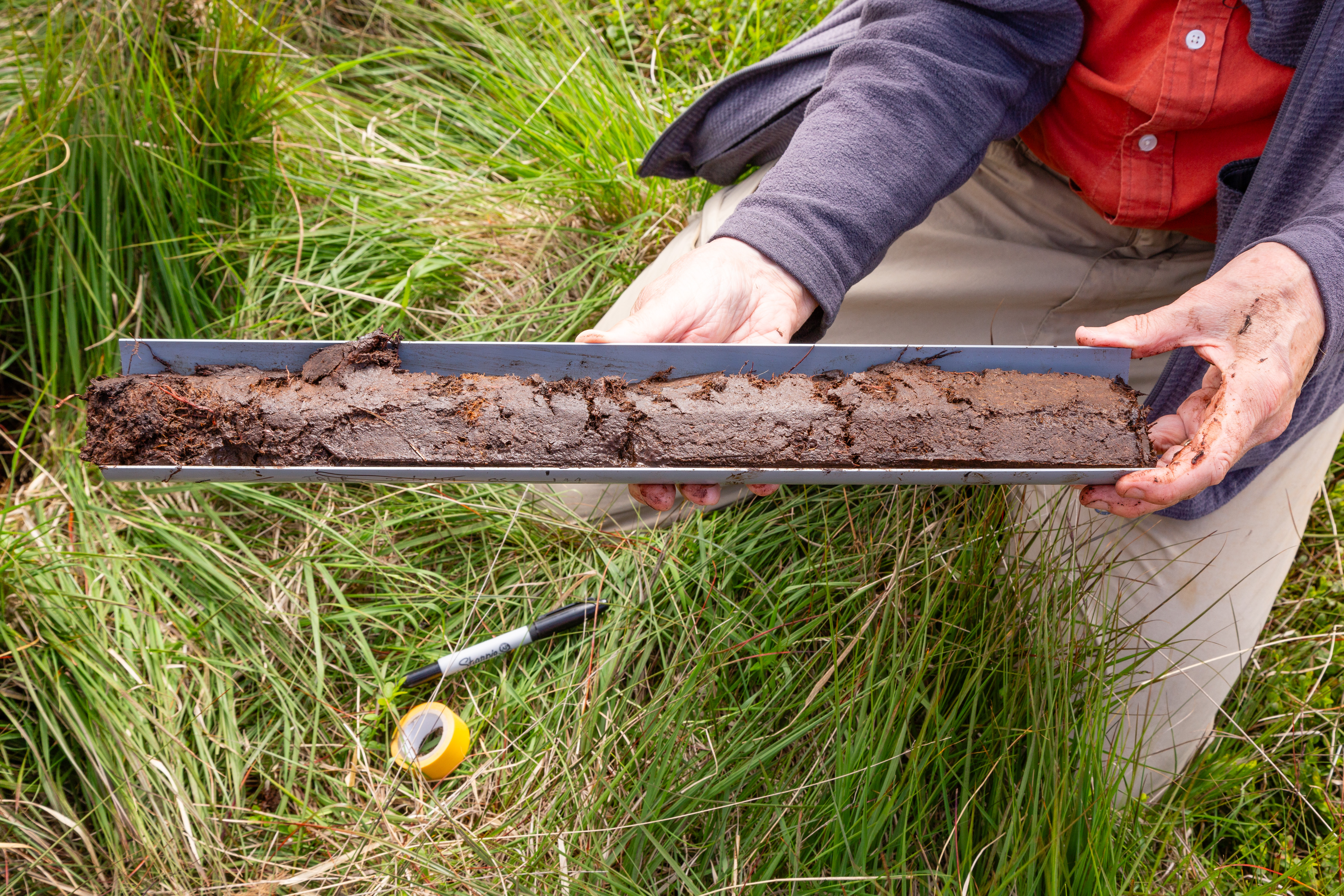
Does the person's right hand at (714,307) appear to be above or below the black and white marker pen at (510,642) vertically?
above

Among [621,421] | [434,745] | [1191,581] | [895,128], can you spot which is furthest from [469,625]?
[1191,581]

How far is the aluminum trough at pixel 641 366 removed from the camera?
3.70 feet

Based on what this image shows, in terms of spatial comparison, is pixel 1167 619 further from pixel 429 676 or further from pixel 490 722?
pixel 429 676

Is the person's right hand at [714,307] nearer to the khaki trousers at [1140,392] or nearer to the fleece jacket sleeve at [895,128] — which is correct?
the fleece jacket sleeve at [895,128]

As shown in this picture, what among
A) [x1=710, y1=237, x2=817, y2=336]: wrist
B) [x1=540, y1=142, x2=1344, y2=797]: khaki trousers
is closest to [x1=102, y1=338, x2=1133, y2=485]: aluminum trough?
[x1=710, y1=237, x2=817, y2=336]: wrist

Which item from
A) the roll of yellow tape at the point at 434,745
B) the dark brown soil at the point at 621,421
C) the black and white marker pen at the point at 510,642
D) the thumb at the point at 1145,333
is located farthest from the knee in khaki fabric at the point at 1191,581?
the roll of yellow tape at the point at 434,745

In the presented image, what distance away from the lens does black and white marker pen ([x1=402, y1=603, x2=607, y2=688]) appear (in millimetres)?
1604

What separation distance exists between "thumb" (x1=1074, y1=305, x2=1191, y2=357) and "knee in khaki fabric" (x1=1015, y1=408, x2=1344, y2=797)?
14.9 inches

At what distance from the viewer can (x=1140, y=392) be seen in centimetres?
149

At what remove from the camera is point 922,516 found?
4.94 ft

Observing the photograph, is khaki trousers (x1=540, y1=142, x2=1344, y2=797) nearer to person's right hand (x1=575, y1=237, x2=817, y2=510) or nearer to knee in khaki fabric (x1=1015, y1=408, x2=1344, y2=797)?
knee in khaki fabric (x1=1015, y1=408, x2=1344, y2=797)

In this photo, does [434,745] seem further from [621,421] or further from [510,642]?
[621,421]

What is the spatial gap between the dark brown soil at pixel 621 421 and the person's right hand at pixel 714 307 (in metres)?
0.11

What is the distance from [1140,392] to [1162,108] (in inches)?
21.8
